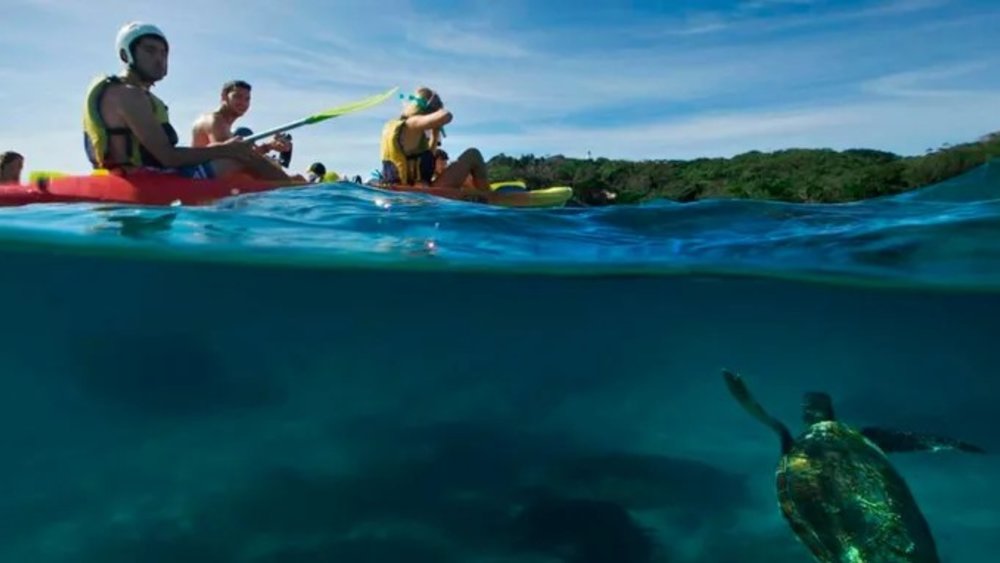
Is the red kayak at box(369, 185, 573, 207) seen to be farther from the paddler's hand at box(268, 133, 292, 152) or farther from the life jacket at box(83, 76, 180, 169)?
the life jacket at box(83, 76, 180, 169)

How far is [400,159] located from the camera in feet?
35.3

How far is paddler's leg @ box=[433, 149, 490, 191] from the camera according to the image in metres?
10.3

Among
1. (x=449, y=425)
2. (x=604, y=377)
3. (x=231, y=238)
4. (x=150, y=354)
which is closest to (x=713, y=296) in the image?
(x=604, y=377)

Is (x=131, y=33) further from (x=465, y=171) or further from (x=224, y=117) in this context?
(x=465, y=171)

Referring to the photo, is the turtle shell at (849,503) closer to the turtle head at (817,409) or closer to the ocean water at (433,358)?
the turtle head at (817,409)

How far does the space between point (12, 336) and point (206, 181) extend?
3.68 meters

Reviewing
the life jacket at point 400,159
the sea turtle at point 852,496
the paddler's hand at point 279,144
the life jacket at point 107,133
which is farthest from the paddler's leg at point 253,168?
the sea turtle at point 852,496

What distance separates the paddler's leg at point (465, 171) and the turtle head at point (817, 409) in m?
4.95

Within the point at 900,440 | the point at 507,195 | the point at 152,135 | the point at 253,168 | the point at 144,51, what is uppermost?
the point at 144,51

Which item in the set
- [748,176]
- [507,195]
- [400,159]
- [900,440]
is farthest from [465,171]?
[748,176]

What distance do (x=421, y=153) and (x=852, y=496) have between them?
279 inches

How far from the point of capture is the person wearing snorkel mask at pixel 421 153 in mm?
10336

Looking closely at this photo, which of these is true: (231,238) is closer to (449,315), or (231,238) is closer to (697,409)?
(449,315)

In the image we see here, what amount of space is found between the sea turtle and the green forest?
11322 millimetres
